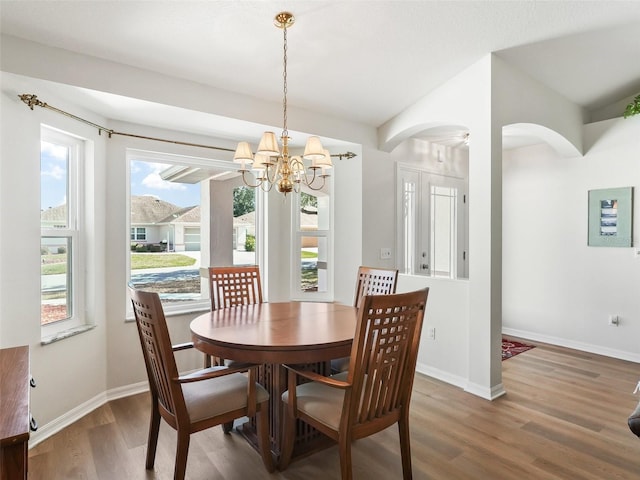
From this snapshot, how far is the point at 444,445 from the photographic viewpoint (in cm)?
231

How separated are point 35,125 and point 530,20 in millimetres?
3437

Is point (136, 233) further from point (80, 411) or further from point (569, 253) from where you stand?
point (569, 253)

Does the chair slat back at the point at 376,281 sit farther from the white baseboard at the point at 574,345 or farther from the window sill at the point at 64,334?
the white baseboard at the point at 574,345

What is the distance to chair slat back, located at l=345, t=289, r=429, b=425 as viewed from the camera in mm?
1624

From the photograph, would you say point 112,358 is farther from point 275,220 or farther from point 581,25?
point 581,25

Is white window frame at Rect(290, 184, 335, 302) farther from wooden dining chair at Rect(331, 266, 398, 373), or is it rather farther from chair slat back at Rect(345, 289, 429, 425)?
chair slat back at Rect(345, 289, 429, 425)

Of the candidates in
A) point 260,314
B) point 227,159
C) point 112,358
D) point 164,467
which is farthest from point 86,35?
point 164,467

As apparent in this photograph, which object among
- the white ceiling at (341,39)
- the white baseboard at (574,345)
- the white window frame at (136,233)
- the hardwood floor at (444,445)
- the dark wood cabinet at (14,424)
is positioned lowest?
the hardwood floor at (444,445)

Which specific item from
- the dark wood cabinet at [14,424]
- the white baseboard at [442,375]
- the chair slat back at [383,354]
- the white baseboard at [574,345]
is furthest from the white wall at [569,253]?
the dark wood cabinet at [14,424]

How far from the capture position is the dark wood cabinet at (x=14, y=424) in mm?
874

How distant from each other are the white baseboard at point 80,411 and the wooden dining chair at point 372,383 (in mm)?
1705

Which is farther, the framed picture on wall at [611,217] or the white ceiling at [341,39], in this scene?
the framed picture on wall at [611,217]

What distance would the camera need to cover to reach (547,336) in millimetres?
4559

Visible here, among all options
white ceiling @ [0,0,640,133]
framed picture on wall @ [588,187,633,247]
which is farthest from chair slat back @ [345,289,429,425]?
framed picture on wall @ [588,187,633,247]
